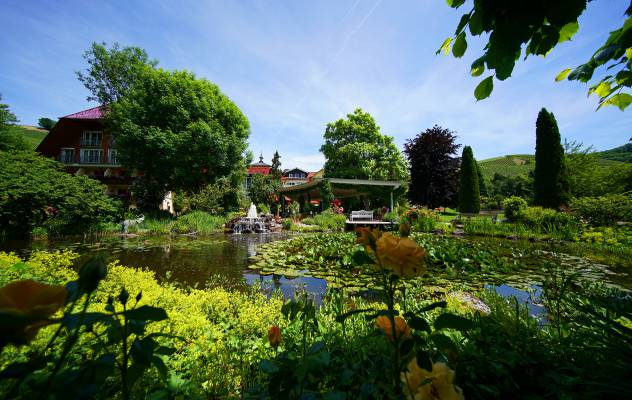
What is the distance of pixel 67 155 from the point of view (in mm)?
25109

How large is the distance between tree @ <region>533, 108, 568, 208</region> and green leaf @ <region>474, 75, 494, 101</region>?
59.4 ft

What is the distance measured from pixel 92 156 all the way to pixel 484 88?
33.3 metres

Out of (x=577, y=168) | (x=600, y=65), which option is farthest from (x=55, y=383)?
(x=577, y=168)

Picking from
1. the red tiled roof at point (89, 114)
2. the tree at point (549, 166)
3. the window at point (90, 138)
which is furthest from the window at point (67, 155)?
the tree at point (549, 166)

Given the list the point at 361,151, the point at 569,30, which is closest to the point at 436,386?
the point at 569,30

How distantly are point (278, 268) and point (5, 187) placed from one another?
1128 cm

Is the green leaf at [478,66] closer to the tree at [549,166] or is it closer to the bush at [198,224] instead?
the bush at [198,224]

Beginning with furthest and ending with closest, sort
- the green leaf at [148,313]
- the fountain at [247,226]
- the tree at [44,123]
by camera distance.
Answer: the tree at [44,123], the fountain at [247,226], the green leaf at [148,313]

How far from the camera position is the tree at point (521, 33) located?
1356 mm

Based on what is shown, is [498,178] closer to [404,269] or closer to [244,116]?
[244,116]

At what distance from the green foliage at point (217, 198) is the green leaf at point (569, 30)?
18.5 m

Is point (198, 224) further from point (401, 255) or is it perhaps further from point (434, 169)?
point (434, 169)

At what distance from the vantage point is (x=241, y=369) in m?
1.82

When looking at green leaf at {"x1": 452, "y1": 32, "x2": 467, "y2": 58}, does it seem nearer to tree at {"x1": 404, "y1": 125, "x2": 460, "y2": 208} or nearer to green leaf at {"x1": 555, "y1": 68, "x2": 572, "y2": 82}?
green leaf at {"x1": 555, "y1": 68, "x2": 572, "y2": 82}
